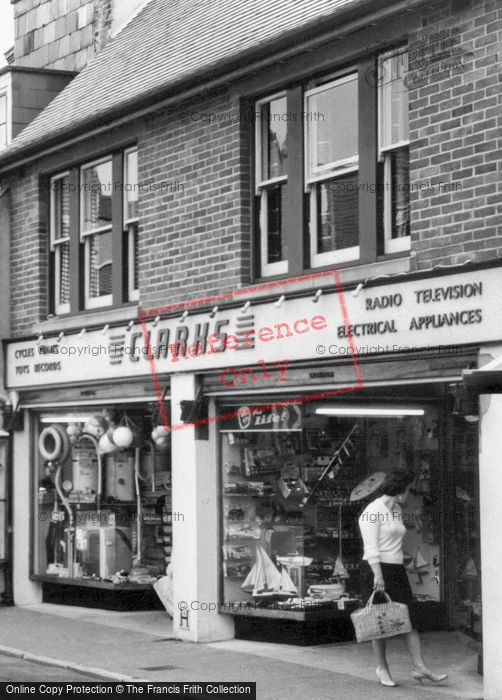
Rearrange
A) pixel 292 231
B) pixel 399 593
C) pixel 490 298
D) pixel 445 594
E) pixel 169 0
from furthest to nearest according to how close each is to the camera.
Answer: pixel 169 0, pixel 445 594, pixel 292 231, pixel 399 593, pixel 490 298

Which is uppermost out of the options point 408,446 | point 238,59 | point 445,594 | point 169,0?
point 169,0

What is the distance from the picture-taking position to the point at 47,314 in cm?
1612

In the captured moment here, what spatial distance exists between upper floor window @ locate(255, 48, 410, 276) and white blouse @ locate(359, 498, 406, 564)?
2.35 m

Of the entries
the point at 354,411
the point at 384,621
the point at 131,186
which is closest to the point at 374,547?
the point at 384,621

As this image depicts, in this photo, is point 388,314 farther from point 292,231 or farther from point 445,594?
point 445,594

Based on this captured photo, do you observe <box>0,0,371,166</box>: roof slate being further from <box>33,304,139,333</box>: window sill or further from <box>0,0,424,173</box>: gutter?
<box>33,304,139,333</box>: window sill

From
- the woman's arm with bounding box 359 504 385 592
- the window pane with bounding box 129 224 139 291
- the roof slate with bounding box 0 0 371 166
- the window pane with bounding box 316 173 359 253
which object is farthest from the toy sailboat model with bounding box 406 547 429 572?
the roof slate with bounding box 0 0 371 166

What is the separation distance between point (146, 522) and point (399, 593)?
5.82 metres

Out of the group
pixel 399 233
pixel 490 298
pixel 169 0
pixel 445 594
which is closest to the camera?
pixel 490 298

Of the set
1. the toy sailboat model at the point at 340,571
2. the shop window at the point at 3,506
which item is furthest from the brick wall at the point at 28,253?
the toy sailboat model at the point at 340,571

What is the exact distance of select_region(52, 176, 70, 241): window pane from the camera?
16062mm

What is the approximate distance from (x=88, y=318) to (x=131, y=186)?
5.51ft

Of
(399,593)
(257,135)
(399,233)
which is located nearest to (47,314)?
(257,135)

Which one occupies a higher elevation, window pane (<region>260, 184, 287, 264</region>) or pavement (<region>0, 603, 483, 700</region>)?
window pane (<region>260, 184, 287, 264</region>)
